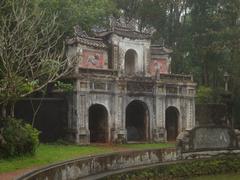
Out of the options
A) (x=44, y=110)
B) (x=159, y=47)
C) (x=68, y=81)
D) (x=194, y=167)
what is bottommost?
(x=194, y=167)

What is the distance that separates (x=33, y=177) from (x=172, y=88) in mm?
17256

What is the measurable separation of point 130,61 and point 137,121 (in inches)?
170

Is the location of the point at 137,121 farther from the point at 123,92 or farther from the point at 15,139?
the point at 15,139

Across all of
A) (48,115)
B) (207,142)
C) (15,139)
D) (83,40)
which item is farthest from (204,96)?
(15,139)

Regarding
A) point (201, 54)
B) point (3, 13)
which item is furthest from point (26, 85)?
point (201, 54)

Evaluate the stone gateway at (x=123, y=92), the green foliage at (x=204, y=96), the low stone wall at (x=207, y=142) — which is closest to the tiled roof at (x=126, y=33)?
the stone gateway at (x=123, y=92)

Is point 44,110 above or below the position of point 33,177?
above

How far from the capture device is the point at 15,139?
1738cm

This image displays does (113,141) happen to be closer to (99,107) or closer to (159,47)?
(99,107)

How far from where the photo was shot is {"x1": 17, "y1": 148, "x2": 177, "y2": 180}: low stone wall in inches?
554

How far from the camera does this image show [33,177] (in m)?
12.6

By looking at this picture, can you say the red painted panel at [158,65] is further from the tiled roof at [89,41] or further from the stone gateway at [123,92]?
the tiled roof at [89,41]

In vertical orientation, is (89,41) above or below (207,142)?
above

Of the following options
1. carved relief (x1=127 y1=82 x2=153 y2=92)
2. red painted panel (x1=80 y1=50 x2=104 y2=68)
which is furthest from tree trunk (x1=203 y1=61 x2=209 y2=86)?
red painted panel (x1=80 y1=50 x2=104 y2=68)
